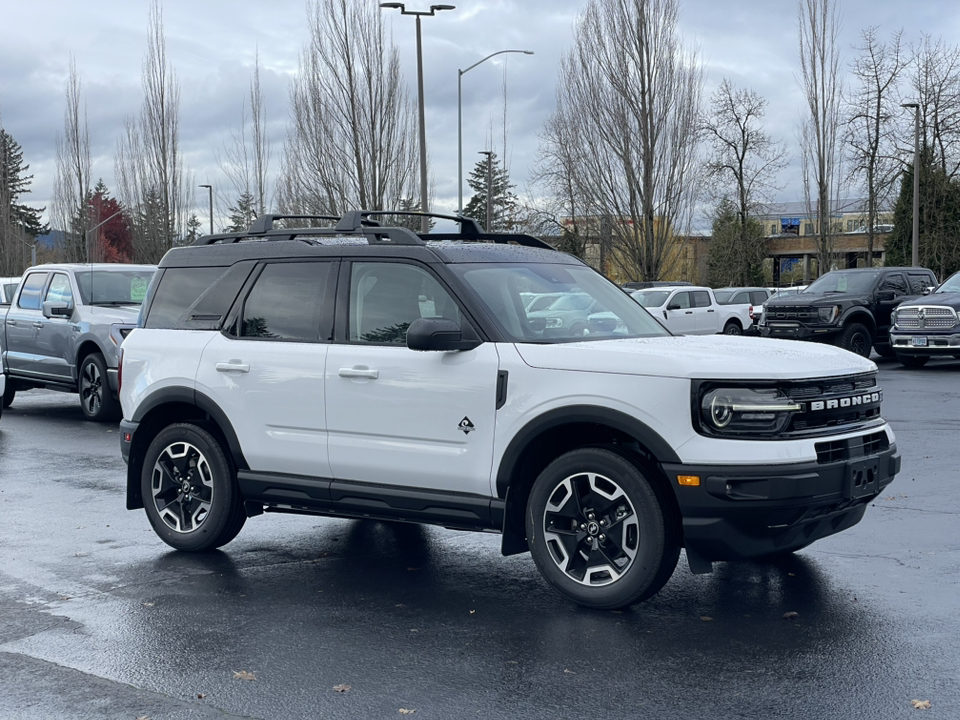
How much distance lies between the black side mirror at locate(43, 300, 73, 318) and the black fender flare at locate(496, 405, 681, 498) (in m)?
10.2

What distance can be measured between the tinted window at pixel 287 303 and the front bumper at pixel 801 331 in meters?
17.2

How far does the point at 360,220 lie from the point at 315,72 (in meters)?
26.9

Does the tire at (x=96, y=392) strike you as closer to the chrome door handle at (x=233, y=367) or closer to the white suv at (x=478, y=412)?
the white suv at (x=478, y=412)

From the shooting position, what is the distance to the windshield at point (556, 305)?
5.98 meters

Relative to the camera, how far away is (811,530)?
548cm

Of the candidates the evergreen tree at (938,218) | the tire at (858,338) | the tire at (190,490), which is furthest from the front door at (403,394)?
the evergreen tree at (938,218)

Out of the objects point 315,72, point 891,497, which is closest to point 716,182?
point 315,72

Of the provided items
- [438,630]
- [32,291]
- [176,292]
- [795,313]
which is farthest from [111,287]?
[795,313]

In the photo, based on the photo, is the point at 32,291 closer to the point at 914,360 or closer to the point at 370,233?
the point at 370,233

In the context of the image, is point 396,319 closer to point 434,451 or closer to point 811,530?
point 434,451

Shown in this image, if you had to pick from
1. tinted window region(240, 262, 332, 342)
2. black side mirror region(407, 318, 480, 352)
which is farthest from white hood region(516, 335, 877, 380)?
tinted window region(240, 262, 332, 342)

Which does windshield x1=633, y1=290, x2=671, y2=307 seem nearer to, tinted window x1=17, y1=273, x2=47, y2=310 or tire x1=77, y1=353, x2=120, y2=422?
tinted window x1=17, y1=273, x2=47, y2=310

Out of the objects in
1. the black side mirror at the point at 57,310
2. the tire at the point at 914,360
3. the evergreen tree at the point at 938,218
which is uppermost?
the evergreen tree at the point at 938,218

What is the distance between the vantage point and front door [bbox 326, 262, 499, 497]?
→ 19.0ft
